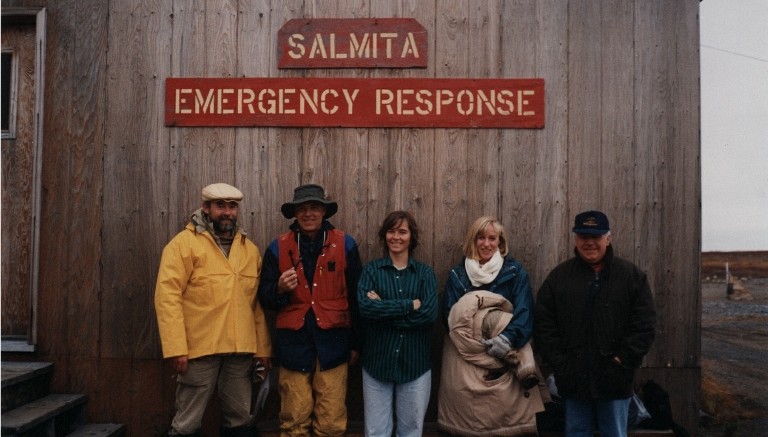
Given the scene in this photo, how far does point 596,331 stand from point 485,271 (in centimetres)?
73

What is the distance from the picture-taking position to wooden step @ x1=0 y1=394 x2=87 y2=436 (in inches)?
133

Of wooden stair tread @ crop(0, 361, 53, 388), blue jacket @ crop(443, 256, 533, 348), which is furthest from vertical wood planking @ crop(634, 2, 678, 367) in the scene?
wooden stair tread @ crop(0, 361, 53, 388)

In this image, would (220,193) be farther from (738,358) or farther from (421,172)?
(738,358)

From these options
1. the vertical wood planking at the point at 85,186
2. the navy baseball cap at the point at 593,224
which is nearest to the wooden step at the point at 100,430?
the vertical wood planking at the point at 85,186

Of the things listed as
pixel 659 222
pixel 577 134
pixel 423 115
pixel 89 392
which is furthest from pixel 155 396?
pixel 659 222

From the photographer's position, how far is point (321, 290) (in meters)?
3.41

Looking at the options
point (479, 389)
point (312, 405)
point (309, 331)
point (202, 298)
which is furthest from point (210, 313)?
point (479, 389)

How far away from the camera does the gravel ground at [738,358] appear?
446 cm

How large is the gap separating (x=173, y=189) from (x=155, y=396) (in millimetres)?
1592

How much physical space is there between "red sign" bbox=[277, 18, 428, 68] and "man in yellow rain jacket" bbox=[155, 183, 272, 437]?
4.25 feet

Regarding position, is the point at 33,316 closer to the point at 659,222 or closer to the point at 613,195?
the point at 613,195

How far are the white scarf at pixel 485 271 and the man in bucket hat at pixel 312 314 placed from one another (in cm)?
76

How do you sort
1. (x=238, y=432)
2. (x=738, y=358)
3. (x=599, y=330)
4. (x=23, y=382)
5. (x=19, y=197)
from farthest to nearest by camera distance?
(x=738, y=358)
(x=19, y=197)
(x=23, y=382)
(x=238, y=432)
(x=599, y=330)

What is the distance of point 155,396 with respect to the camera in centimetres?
407
